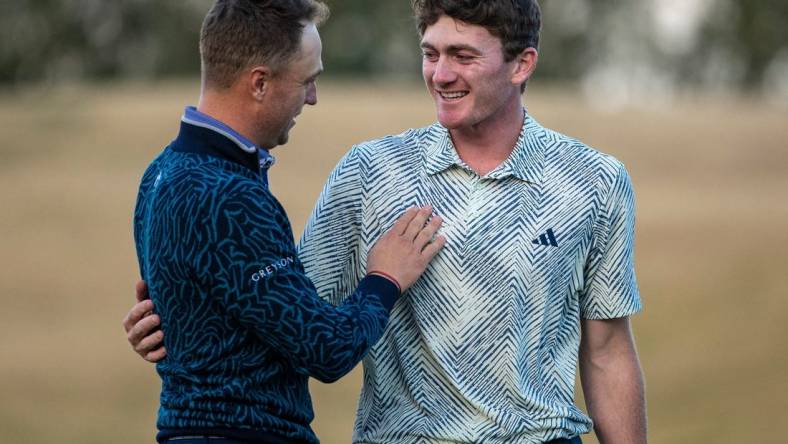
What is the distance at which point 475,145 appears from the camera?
13.8 ft

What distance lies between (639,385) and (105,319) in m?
17.2

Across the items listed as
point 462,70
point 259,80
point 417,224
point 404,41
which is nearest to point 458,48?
point 462,70

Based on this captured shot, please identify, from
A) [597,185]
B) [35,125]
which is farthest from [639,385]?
[35,125]

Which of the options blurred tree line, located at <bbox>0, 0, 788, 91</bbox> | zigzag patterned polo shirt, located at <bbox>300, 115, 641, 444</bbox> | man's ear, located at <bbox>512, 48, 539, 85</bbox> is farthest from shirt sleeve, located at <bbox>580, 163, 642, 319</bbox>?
blurred tree line, located at <bbox>0, 0, 788, 91</bbox>

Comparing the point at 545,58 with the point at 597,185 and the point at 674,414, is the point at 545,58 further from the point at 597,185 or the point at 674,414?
the point at 597,185

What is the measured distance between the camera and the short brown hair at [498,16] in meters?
4.07

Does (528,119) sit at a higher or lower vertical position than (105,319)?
lower

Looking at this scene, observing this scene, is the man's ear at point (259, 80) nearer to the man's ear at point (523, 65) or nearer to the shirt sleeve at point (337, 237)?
the shirt sleeve at point (337, 237)

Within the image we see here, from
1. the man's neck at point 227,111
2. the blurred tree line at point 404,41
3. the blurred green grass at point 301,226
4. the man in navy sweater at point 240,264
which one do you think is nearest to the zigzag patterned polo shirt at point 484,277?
the man in navy sweater at point 240,264

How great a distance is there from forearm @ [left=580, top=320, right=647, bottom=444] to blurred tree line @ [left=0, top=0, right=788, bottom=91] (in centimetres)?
4062

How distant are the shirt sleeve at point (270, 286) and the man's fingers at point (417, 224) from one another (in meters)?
0.53

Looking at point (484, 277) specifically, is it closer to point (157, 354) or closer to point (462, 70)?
point (462, 70)

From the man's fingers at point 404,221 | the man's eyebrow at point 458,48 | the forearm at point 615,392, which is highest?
the man's eyebrow at point 458,48

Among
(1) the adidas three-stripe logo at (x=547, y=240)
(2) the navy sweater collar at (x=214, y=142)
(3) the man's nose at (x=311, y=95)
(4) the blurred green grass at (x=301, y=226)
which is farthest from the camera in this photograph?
(4) the blurred green grass at (x=301, y=226)
